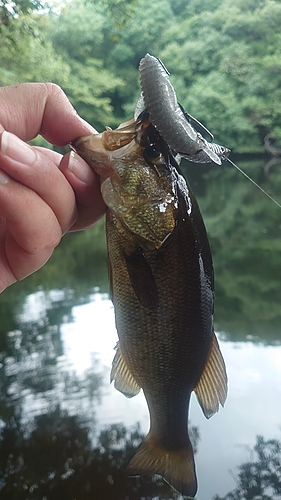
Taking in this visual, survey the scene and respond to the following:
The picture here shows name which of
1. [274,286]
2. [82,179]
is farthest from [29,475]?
[274,286]

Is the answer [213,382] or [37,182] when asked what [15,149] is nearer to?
[37,182]

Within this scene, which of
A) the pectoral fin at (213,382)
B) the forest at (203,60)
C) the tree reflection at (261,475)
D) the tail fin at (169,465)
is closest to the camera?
the pectoral fin at (213,382)

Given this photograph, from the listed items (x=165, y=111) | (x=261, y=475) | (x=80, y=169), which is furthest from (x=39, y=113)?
(x=261, y=475)

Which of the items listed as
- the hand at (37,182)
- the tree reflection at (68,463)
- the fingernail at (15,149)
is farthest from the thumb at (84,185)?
the tree reflection at (68,463)

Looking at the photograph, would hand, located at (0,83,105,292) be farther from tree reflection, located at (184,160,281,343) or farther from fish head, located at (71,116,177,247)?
tree reflection, located at (184,160,281,343)

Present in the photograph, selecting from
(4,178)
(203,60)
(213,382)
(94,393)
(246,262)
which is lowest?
(213,382)

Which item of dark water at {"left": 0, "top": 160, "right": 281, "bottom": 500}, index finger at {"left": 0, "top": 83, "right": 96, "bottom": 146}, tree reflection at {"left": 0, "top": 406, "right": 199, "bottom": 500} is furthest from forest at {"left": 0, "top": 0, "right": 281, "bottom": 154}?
index finger at {"left": 0, "top": 83, "right": 96, "bottom": 146}

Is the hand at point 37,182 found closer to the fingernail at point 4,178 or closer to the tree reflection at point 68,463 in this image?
the fingernail at point 4,178

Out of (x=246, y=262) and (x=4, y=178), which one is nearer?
(x=4, y=178)
